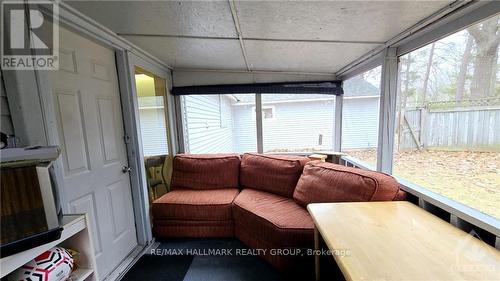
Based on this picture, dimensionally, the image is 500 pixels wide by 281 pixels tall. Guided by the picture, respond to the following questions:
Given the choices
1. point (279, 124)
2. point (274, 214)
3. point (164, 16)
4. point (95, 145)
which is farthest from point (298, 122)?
point (95, 145)

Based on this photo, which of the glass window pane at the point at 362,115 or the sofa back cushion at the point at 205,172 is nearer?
the glass window pane at the point at 362,115

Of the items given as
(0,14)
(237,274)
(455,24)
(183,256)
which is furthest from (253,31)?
(183,256)

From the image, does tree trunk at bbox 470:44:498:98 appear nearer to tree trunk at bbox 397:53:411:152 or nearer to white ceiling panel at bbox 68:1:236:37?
tree trunk at bbox 397:53:411:152

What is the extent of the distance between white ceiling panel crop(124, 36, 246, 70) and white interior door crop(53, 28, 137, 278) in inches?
15.8

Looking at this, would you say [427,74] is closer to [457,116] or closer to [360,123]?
[457,116]

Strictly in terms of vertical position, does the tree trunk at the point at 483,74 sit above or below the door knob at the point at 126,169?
above

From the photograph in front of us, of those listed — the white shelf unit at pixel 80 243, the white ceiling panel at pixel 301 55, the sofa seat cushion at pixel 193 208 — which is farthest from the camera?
the sofa seat cushion at pixel 193 208

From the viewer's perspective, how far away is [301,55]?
85.2 inches

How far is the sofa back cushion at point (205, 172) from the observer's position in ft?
8.48

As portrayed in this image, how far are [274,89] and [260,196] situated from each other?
60.4 inches

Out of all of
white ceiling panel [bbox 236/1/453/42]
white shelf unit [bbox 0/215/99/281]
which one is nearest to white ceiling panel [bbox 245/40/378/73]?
white ceiling panel [bbox 236/1/453/42]

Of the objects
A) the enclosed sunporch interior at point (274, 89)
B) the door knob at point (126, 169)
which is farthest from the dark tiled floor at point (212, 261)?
the door knob at point (126, 169)

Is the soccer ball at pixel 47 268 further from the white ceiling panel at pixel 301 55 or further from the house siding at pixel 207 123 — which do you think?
the house siding at pixel 207 123

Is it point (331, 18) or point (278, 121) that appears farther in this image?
point (278, 121)
